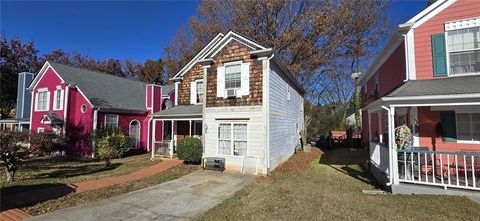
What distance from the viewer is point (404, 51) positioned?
9.51 m

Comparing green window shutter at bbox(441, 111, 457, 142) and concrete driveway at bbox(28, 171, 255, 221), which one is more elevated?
green window shutter at bbox(441, 111, 457, 142)

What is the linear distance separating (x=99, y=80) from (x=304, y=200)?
68.0 feet

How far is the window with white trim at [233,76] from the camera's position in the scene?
1256 centimetres

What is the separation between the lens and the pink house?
18609 mm

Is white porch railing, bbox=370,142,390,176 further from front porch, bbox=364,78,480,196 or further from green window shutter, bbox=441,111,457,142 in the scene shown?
green window shutter, bbox=441,111,457,142

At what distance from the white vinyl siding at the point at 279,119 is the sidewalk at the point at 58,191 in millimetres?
5816

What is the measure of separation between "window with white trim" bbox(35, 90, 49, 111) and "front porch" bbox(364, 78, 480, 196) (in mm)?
23607

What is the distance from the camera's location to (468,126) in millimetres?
8453

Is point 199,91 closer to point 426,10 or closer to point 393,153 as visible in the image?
point 393,153

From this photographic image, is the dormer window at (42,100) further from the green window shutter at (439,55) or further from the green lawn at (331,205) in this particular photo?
the green window shutter at (439,55)

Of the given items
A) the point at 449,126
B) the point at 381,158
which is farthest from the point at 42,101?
the point at 449,126

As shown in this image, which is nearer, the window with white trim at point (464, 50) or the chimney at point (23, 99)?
the window with white trim at point (464, 50)

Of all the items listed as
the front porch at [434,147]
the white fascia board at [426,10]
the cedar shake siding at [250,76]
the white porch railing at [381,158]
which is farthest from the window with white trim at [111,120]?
the white fascia board at [426,10]

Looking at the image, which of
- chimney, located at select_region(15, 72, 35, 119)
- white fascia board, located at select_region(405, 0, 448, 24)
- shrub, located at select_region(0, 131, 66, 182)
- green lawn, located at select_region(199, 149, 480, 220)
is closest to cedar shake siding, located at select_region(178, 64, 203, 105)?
shrub, located at select_region(0, 131, 66, 182)
